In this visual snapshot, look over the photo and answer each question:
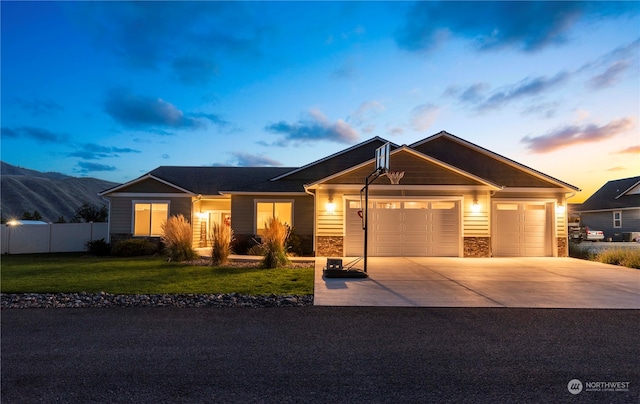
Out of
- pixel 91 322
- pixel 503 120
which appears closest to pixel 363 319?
pixel 91 322

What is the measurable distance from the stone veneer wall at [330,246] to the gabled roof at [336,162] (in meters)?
4.04

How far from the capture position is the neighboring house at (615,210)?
28.7 meters

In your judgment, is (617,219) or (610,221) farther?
(610,221)

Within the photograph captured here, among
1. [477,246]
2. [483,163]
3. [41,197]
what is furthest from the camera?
[41,197]

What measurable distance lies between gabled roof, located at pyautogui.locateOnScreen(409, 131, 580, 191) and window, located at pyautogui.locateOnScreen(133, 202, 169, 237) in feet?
41.2

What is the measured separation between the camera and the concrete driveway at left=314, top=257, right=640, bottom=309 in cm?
736

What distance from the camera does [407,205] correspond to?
1542 centimetres

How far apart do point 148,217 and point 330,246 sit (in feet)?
30.9

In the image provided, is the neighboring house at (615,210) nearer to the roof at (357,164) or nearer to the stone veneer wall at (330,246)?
the roof at (357,164)

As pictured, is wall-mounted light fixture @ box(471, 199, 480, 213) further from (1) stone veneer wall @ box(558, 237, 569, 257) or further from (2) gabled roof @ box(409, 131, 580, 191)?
(1) stone veneer wall @ box(558, 237, 569, 257)

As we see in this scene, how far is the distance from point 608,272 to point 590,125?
9220 mm

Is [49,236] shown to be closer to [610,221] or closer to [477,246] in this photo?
[477,246]

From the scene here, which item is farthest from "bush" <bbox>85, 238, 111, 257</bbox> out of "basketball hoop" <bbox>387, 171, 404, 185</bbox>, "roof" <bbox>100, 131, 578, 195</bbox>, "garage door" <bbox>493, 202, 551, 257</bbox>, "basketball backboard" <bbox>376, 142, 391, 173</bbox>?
"garage door" <bbox>493, 202, 551, 257</bbox>

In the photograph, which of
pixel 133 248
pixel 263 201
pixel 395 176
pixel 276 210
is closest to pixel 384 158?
pixel 395 176
